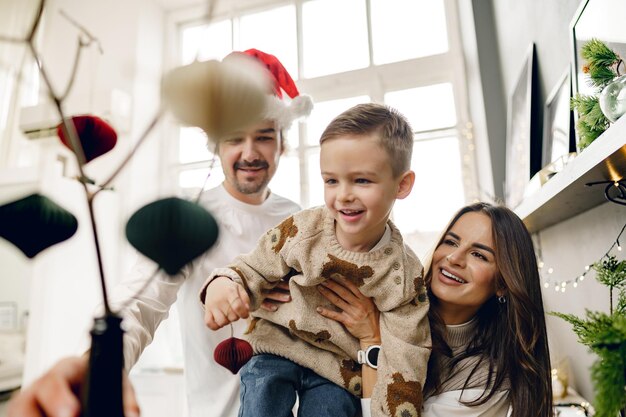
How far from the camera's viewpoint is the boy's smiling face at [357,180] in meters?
0.90

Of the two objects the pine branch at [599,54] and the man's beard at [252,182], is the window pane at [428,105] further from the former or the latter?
the pine branch at [599,54]

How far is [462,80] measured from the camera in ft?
9.02

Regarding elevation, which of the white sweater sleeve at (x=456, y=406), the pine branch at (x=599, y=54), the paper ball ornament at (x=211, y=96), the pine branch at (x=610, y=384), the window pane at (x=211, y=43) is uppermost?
the pine branch at (x=599, y=54)

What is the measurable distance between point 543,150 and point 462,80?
123cm

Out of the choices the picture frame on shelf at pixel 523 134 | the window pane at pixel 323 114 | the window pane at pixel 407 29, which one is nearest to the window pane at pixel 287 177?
the window pane at pixel 323 114

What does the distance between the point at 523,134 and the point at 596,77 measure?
1090 mm

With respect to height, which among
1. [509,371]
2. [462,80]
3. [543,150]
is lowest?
[509,371]

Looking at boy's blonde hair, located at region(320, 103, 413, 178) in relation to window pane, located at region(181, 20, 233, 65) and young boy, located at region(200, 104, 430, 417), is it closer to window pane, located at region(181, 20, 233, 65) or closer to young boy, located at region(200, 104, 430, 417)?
young boy, located at region(200, 104, 430, 417)

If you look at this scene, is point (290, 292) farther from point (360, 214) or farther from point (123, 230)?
point (123, 230)

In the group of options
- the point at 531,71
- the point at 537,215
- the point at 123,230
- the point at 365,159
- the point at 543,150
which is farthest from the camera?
the point at 531,71

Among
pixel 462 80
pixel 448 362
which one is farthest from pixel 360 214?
pixel 462 80

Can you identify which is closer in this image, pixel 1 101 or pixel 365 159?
pixel 1 101

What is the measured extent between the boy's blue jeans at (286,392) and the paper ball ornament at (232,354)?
0.42 metres

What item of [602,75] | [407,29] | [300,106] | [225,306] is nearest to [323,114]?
[407,29]
